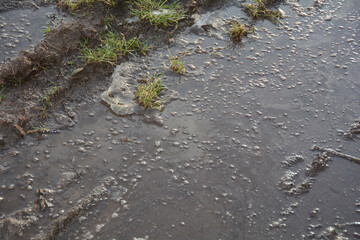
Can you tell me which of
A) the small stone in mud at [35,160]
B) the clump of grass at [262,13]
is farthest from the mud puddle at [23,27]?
the clump of grass at [262,13]

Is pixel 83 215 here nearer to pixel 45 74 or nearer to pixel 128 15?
pixel 45 74

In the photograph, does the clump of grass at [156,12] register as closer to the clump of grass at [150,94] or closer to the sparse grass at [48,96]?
the clump of grass at [150,94]

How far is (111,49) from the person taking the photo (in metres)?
3.31

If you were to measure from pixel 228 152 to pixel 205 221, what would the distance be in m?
0.58

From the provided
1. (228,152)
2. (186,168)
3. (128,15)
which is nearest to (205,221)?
(186,168)

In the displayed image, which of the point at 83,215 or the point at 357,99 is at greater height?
the point at 357,99

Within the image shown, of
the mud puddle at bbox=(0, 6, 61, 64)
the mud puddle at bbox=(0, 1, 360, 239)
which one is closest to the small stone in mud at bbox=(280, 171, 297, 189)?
the mud puddle at bbox=(0, 1, 360, 239)

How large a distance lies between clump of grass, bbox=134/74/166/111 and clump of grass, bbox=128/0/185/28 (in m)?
0.83

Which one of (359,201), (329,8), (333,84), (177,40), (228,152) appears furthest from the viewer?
(329,8)

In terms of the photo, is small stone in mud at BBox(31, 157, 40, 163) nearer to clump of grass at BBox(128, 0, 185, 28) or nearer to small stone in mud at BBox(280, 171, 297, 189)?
small stone in mud at BBox(280, 171, 297, 189)

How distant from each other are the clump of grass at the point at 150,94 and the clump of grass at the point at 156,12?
0.83m

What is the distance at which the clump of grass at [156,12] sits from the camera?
3660 mm

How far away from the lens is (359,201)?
2.50 meters

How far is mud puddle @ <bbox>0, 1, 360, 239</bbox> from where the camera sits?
2305 mm
